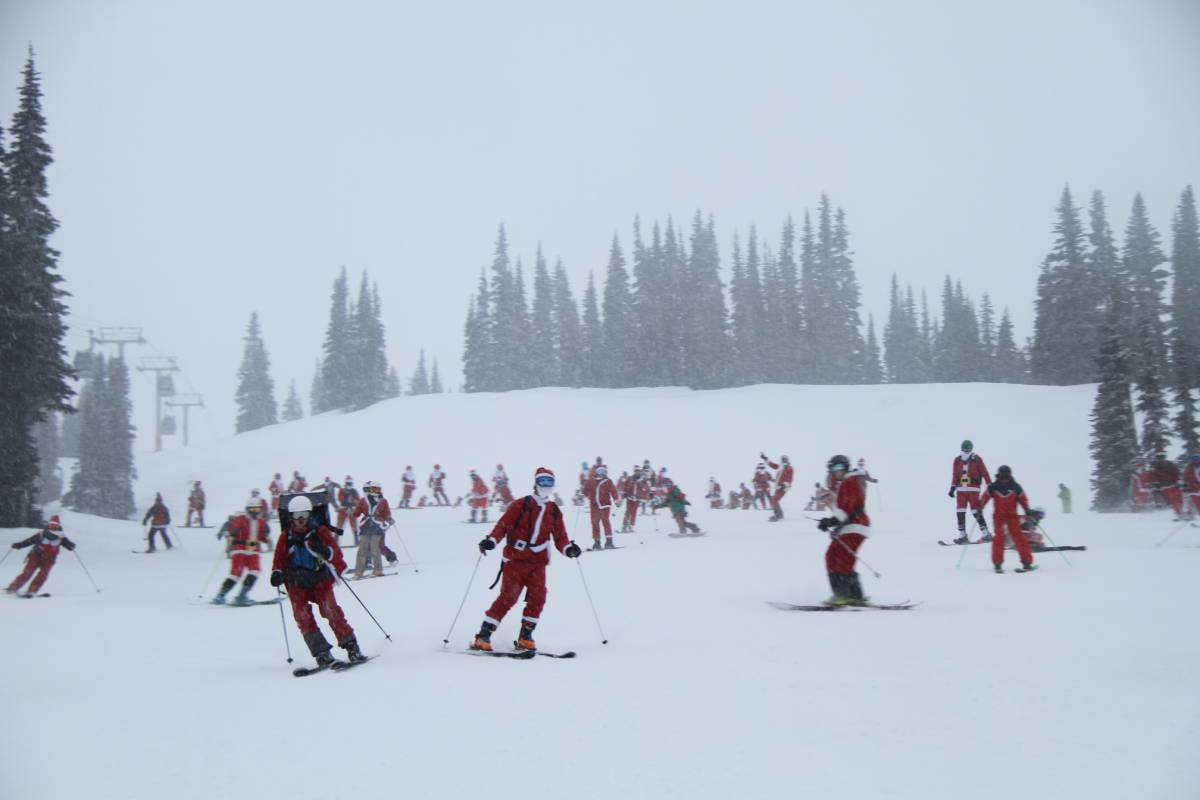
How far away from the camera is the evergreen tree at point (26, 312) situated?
22.8m

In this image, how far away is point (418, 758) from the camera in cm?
445

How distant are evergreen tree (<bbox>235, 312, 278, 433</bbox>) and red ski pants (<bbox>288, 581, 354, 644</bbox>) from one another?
240 feet

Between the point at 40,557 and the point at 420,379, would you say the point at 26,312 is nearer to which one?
the point at 40,557

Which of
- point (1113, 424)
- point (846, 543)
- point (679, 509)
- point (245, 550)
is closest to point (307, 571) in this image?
point (846, 543)

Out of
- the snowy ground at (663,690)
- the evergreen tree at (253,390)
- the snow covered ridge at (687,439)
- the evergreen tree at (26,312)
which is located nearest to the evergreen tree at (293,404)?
the evergreen tree at (253,390)

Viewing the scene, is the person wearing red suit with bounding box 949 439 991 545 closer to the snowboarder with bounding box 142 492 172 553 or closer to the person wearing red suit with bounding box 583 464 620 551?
the person wearing red suit with bounding box 583 464 620 551

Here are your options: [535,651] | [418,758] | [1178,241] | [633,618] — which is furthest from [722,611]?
[1178,241]

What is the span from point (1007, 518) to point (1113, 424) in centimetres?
2271

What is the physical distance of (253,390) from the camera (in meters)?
73.0

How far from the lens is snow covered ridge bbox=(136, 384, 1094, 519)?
38.4m

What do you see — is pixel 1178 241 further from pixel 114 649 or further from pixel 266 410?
pixel 266 410

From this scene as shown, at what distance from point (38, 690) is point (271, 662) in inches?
80.5

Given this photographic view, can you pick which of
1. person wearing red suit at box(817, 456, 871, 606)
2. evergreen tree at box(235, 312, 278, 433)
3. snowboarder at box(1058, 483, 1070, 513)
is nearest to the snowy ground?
person wearing red suit at box(817, 456, 871, 606)

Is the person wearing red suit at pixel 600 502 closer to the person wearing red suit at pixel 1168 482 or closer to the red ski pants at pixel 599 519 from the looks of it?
the red ski pants at pixel 599 519
